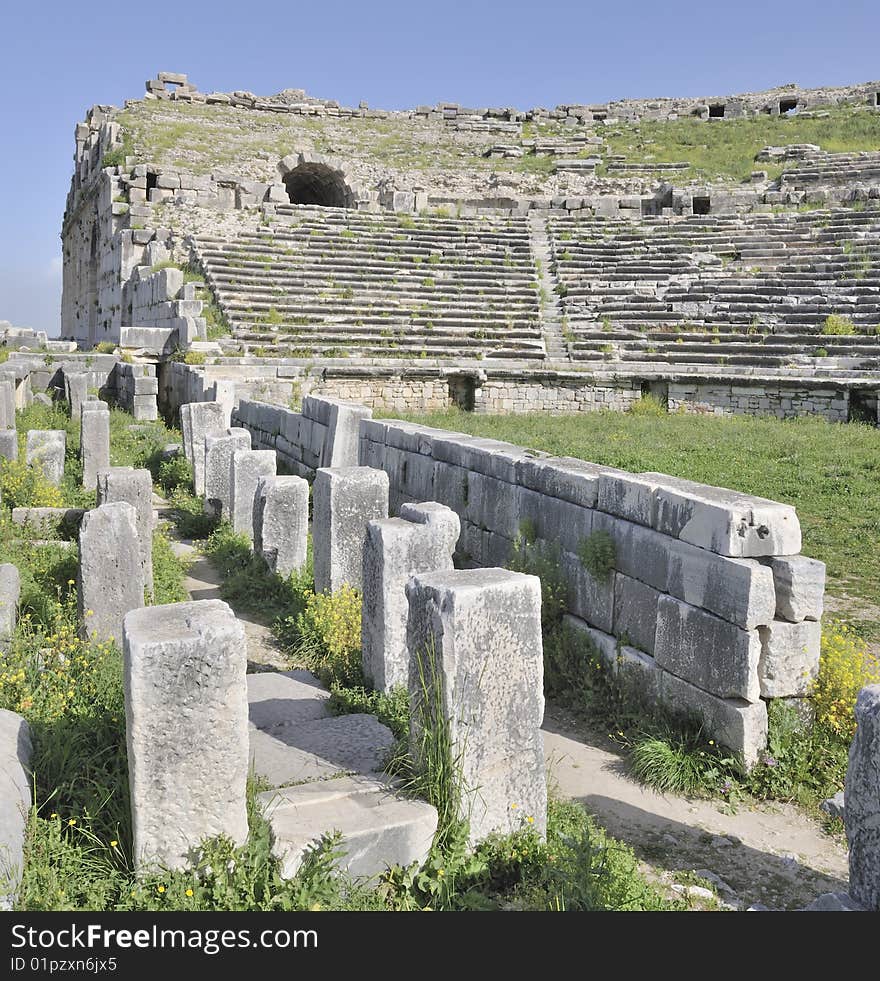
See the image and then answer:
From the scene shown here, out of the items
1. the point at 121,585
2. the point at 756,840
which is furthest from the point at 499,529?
the point at 756,840

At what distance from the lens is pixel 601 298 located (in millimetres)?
21719

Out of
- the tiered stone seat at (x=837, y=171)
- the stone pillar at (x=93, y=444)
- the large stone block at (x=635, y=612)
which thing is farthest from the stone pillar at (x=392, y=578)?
the tiered stone seat at (x=837, y=171)

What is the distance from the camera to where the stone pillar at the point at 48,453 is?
390 inches

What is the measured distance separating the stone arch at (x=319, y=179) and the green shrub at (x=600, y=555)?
2406 cm

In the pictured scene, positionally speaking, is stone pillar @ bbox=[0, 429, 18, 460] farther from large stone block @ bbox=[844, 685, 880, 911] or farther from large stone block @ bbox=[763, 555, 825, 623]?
large stone block @ bbox=[844, 685, 880, 911]

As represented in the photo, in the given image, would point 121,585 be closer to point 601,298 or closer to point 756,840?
point 756,840

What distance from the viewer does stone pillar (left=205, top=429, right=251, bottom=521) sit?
959 cm

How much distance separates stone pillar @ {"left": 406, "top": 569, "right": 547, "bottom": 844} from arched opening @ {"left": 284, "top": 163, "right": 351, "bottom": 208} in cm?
2709

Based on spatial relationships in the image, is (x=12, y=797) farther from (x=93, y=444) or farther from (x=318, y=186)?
(x=318, y=186)

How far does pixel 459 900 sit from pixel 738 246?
71.8ft

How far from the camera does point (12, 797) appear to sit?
3133 mm

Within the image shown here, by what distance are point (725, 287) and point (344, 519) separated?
1669 centimetres

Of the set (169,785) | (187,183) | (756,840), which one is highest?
(187,183)

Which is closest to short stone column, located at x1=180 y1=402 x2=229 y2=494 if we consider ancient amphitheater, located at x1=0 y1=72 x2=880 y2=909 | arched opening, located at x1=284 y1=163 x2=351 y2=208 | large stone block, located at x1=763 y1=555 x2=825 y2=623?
ancient amphitheater, located at x1=0 y1=72 x2=880 y2=909
